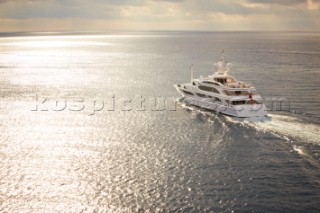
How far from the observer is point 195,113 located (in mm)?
67562

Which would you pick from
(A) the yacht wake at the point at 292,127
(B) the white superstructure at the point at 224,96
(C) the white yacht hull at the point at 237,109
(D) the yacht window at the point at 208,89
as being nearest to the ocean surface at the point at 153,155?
(A) the yacht wake at the point at 292,127

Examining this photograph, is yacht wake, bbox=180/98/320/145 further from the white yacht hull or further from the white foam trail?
the white yacht hull

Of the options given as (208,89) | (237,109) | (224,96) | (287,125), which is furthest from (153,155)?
(208,89)

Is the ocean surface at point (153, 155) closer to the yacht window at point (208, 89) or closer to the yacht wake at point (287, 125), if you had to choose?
the yacht wake at point (287, 125)

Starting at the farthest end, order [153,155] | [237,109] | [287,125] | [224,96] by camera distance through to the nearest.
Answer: [224,96] → [237,109] → [287,125] → [153,155]

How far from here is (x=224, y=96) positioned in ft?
220

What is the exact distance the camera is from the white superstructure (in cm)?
6256

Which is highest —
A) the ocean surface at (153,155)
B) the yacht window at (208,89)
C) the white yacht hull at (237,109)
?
the yacht window at (208,89)

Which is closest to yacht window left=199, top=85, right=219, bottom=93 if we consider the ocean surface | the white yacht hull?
the white yacht hull

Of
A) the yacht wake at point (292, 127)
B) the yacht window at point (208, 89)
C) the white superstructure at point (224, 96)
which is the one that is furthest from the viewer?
the yacht window at point (208, 89)

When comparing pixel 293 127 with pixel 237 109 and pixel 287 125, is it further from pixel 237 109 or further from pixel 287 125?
pixel 237 109

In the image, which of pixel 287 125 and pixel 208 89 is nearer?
pixel 287 125

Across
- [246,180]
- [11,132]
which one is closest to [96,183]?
[246,180]

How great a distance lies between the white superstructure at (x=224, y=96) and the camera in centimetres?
6256
